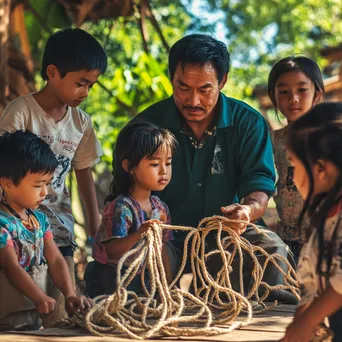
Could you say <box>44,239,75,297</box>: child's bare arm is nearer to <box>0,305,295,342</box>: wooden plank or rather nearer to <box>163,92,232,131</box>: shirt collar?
<box>0,305,295,342</box>: wooden plank

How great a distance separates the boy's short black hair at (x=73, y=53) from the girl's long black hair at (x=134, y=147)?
31cm

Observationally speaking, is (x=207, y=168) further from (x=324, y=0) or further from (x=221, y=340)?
(x=324, y=0)

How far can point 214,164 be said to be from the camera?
3.88m

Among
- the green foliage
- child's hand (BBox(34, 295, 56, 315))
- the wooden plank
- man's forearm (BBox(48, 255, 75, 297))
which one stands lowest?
the wooden plank

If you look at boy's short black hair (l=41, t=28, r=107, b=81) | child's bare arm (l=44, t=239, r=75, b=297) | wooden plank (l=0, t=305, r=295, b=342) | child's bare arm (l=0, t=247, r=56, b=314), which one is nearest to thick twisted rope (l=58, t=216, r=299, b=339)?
wooden plank (l=0, t=305, r=295, b=342)

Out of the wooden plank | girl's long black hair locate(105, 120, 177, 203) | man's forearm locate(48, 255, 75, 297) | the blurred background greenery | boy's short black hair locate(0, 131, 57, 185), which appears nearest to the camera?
the wooden plank

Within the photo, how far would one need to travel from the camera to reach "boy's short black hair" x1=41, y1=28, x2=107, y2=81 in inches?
139

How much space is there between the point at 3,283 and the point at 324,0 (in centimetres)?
1355

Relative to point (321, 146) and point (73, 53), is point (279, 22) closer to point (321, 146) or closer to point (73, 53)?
point (73, 53)

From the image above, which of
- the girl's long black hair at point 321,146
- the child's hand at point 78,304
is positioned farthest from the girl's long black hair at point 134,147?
the girl's long black hair at point 321,146

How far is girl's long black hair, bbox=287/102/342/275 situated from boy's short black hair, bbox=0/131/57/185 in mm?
1131

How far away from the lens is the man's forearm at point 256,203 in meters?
3.49

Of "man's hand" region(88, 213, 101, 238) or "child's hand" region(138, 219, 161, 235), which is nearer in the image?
"child's hand" region(138, 219, 161, 235)

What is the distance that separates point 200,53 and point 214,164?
0.52 meters
